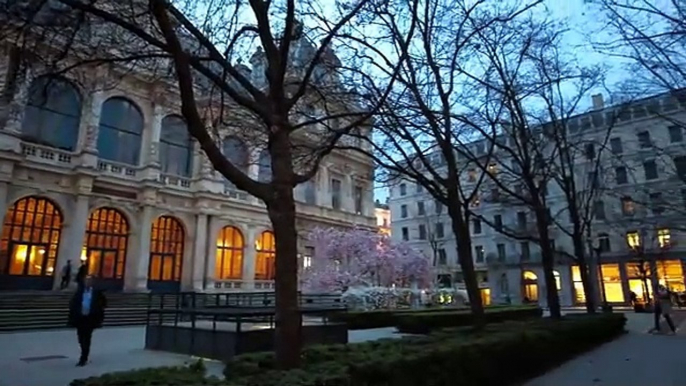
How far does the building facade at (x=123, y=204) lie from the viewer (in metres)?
24.0

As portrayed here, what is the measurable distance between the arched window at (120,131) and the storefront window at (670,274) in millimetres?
43076

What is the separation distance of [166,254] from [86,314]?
851 inches

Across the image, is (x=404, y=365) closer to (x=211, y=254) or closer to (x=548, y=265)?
(x=548, y=265)

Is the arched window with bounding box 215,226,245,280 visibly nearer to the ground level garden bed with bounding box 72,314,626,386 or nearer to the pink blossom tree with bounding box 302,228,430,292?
the pink blossom tree with bounding box 302,228,430,292

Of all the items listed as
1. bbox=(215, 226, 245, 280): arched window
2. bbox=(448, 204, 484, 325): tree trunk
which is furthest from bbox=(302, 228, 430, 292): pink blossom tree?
bbox=(448, 204, 484, 325): tree trunk

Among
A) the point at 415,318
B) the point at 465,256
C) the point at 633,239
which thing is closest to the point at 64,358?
the point at 465,256

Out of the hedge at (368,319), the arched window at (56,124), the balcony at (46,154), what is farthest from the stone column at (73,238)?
the hedge at (368,319)

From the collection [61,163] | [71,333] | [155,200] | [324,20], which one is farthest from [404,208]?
[324,20]

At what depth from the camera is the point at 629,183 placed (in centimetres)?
4128

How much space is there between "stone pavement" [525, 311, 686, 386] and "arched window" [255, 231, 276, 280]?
83.7 feet

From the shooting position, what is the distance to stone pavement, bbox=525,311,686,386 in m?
8.45

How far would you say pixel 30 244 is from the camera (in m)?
24.2

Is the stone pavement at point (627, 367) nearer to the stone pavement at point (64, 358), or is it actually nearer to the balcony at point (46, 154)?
the stone pavement at point (64, 358)

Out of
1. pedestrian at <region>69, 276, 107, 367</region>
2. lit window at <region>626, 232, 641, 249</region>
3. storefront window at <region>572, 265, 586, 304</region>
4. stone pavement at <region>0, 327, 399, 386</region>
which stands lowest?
stone pavement at <region>0, 327, 399, 386</region>
